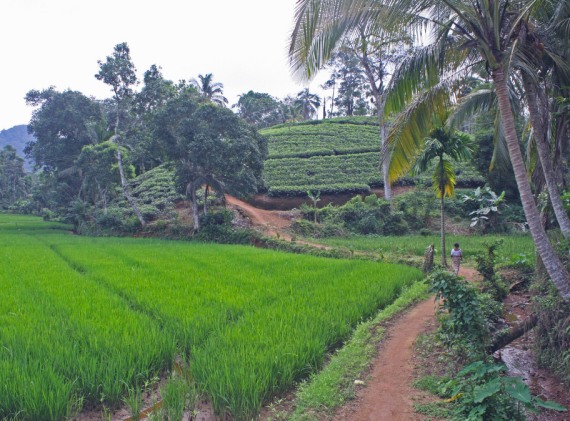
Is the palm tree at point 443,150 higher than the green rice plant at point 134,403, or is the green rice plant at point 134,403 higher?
the palm tree at point 443,150

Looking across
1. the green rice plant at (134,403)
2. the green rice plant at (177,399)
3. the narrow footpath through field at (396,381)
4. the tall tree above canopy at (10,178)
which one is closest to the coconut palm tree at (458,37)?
the narrow footpath through field at (396,381)

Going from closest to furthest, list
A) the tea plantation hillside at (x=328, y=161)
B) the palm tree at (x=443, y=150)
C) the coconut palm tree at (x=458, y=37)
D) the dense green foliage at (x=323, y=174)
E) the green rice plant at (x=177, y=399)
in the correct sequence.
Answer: the green rice plant at (x=177, y=399)
the coconut palm tree at (x=458, y=37)
the palm tree at (x=443, y=150)
the dense green foliage at (x=323, y=174)
the tea plantation hillside at (x=328, y=161)

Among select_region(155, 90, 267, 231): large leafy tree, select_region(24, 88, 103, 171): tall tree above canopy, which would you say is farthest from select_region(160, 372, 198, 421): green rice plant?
select_region(24, 88, 103, 171): tall tree above canopy

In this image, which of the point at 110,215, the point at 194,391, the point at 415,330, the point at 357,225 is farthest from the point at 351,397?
the point at 110,215

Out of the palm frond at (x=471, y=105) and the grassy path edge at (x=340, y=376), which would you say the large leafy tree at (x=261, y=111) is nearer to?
A: the palm frond at (x=471, y=105)

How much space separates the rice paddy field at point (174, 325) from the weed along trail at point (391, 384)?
692 millimetres

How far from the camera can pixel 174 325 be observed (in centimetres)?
602

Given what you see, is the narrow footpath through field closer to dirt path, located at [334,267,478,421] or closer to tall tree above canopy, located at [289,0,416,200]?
dirt path, located at [334,267,478,421]

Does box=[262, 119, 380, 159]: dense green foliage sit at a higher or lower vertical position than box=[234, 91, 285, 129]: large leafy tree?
lower

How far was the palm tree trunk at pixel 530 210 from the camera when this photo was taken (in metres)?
4.94

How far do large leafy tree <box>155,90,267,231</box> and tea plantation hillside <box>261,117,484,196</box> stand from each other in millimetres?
3633

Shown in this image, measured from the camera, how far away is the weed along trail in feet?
13.7

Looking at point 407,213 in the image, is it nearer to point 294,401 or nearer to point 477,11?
point 477,11

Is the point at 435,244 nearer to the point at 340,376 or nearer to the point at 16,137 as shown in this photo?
Answer: the point at 340,376
